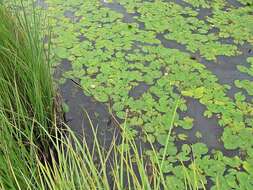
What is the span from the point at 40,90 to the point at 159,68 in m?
1.09

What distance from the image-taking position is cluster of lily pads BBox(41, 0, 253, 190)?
2137 millimetres

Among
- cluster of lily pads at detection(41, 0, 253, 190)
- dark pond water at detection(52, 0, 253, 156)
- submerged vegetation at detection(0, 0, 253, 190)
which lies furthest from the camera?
dark pond water at detection(52, 0, 253, 156)

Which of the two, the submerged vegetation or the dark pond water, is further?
the dark pond water

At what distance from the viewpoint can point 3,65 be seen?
1.98 m

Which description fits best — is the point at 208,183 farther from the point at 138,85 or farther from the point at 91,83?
the point at 91,83

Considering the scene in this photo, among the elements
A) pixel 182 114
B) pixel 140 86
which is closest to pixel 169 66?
pixel 140 86

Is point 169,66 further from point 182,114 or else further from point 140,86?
point 182,114

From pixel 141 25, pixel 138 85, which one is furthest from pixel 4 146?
pixel 141 25

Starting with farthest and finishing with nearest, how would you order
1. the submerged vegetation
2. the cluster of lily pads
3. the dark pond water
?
the dark pond water < the cluster of lily pads < the submerged vegetation

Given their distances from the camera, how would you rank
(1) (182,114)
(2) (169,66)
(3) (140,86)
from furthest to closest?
(2) (169,66) < (3) (140,86) < (1) (182,114)

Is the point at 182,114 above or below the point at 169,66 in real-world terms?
below

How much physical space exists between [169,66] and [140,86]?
1.02 feet

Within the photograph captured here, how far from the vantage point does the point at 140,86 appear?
2.60 metres

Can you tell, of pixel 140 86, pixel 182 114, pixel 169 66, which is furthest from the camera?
pixel 169 66
